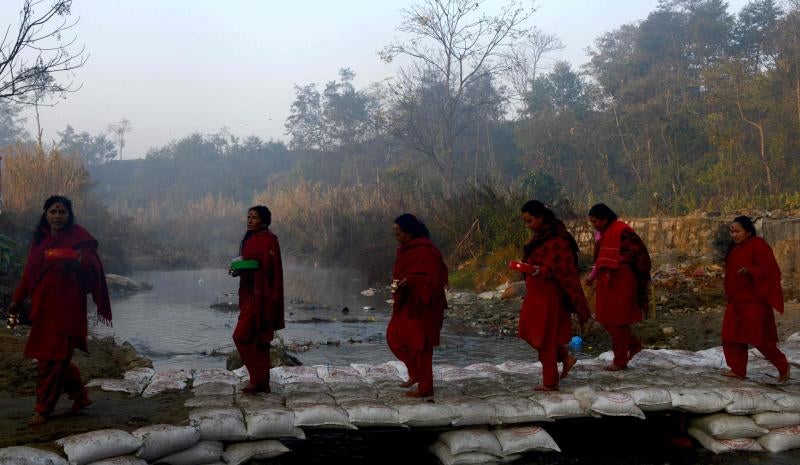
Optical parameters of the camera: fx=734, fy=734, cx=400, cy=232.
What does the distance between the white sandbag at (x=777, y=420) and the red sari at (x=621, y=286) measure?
4.18 feet

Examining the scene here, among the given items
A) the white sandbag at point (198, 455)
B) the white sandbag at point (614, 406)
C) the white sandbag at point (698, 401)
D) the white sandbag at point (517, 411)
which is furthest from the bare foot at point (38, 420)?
the white sandbag at point (698, 401)

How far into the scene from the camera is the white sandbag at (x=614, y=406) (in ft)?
17.4

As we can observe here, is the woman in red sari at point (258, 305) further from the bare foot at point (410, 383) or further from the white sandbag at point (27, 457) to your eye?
the white sandbag at point (27, 457)

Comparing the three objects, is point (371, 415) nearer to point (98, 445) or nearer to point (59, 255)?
point (98, 445)

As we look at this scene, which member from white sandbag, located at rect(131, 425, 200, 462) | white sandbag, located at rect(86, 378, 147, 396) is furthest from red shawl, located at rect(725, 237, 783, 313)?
white sandbag, located at rect(86, 378, 147, 396)

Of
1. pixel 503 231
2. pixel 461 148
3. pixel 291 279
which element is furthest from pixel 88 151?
pixel 503 231

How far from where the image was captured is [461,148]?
38.6 meters

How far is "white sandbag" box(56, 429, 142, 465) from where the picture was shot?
13.1 ft

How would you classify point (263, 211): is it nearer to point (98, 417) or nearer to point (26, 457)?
point (98, 417)

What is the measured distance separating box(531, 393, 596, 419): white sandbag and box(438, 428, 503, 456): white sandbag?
450 mm

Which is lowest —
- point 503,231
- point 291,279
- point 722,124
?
point 291,279

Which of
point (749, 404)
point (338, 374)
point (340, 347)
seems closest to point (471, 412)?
point (338, 374)

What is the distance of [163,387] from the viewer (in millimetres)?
5738

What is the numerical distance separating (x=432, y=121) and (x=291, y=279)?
15132mm
